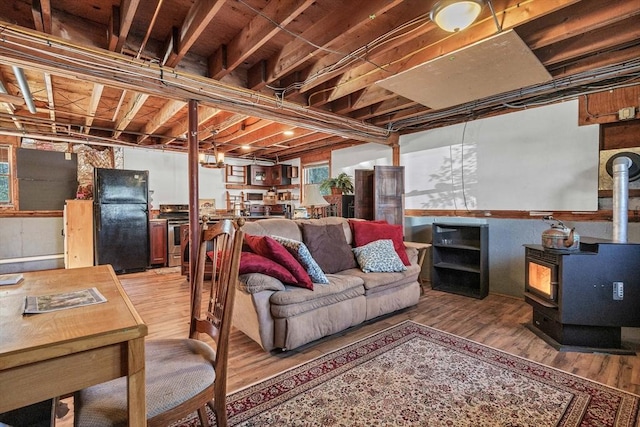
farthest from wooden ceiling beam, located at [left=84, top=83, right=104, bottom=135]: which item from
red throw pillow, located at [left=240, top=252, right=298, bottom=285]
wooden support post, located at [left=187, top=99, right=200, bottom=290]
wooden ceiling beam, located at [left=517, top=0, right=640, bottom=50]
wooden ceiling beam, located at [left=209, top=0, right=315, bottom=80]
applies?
wooden ceiling beam, located at [left=517, top=0, right=640, bottom=50]

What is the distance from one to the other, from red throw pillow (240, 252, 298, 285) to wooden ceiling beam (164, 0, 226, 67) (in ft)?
5.70

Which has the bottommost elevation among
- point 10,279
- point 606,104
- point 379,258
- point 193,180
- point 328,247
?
point 379,258

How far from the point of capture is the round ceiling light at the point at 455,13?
5.73ft

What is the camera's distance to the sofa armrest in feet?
7.75

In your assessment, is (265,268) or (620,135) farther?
(620,135)

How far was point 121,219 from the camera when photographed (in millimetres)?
5176

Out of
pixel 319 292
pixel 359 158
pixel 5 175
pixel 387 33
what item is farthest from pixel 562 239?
pixel 5 175

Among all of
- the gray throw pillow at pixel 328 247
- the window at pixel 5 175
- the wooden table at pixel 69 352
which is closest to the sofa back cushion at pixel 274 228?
the gray throw pillow at pixel 328 247

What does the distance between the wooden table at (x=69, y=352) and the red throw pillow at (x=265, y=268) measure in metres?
1.35

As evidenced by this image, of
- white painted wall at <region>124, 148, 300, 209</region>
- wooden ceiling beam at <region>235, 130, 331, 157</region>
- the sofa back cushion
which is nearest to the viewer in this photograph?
the sofa back cushion

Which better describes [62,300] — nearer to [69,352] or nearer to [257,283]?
[69,352]

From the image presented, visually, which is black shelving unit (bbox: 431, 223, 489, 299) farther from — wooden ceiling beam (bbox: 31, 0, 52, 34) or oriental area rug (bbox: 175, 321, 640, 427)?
wooden ceiling beam (bbox: 31, 0, 52, 34)

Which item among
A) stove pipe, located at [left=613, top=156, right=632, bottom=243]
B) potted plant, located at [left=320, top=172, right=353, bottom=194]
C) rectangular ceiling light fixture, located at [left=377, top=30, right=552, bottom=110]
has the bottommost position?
stove pipe, located at [left=613, top=156, right=632, bottom=243]

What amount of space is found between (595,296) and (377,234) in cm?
199
